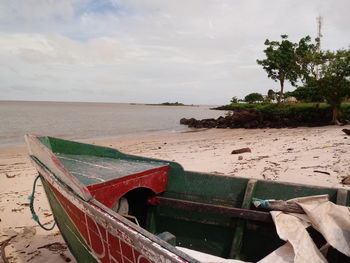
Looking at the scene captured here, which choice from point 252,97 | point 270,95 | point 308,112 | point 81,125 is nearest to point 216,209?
point 308,112

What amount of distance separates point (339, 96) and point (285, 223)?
19038mm

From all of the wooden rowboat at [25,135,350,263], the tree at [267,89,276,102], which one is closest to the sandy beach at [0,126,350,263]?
the wooden rowboat at [25,135,350,263]

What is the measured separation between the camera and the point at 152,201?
142 inches

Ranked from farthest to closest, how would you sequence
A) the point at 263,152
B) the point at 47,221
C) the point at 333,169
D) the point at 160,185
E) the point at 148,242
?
the point at 263,152 < the point at 333,169 < the point at 47,221 < the point at 160,185 < the point at 148,242

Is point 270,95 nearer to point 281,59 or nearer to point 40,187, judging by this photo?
point 281,59

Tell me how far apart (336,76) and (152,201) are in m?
18.5

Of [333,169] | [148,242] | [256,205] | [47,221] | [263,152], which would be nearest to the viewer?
[148,242]

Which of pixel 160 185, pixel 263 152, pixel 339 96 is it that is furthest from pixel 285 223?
pixel 339 96

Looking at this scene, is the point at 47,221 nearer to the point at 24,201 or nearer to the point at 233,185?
the point at 24,201

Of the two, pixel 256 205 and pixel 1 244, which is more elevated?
pixel 256 205

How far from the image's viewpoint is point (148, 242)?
1.60 meters

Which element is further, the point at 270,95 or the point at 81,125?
the point at 270,95

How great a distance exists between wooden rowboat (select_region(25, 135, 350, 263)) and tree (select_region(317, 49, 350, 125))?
17.8 m

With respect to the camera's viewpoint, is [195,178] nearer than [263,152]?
Yes
